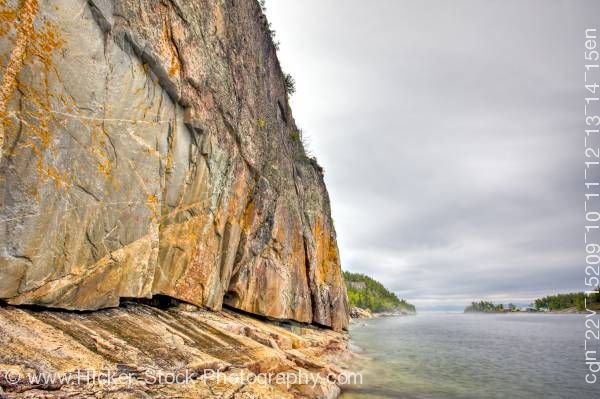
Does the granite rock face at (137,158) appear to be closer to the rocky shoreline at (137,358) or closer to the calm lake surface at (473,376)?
the rocky shoreline at (137,358)

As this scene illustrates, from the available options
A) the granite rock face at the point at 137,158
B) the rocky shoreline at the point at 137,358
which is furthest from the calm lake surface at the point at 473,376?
the granite rock face at the point at 137,158

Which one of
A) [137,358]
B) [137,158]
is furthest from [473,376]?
[137,158]

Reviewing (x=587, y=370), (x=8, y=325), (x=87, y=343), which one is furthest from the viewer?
(x=587, y=370)

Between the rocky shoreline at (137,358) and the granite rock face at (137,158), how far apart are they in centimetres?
93

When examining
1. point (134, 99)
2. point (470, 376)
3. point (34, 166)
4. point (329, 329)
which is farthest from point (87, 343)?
point (329, 329)

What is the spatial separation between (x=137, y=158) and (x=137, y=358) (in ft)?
21.4

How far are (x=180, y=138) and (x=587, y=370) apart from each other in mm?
34383

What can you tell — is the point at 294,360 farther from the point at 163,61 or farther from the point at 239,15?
the point at 239,15

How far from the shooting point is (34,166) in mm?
7883

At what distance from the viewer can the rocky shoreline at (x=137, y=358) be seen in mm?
6066

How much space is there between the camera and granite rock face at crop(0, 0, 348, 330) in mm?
7805

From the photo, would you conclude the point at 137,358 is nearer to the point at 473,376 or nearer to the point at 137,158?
the point at 137,158

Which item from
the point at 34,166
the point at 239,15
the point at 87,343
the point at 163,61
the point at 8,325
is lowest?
the point at 87,343

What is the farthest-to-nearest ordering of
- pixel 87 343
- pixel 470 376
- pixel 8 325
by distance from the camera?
1. pixel 470 376
2. pixel 87 343
3. pixel 8 325
